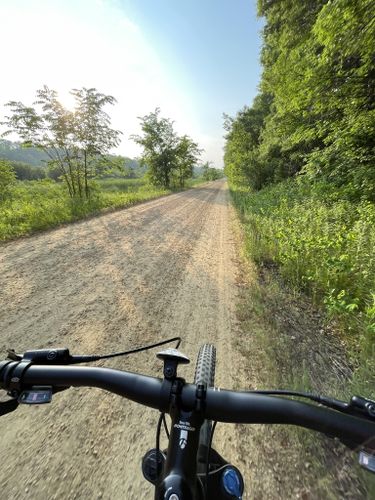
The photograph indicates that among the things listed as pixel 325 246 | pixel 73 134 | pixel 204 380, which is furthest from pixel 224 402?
pixel 73 134

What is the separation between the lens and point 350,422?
27.5 inches

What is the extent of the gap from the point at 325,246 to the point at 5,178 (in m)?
14.0

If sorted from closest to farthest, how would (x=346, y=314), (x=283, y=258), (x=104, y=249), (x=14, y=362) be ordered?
1. (x=14, y=362)
2. (x=346, y=314)
3. (x=283, y=258)
4. (x=104, y=249)

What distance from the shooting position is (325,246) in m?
3.79

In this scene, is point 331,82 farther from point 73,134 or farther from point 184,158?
point 184,158

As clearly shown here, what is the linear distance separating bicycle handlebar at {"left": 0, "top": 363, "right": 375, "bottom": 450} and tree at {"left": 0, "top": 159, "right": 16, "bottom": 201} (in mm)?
13566

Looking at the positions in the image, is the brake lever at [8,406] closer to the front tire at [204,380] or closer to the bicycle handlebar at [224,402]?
the bicycle handlebar at [224,402]

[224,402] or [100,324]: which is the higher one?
[224,402]

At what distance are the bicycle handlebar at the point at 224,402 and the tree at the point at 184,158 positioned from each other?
29.4 metres

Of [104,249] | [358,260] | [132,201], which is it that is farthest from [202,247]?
[132,201]

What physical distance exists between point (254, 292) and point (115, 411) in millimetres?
2672

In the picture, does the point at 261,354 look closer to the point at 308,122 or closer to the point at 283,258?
the point at 283,258

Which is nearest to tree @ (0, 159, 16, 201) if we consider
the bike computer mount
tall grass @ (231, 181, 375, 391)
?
tall grass @ (231, 181, 375, 391)

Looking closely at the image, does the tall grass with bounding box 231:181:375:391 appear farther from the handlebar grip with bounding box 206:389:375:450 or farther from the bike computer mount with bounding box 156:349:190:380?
the bike computer mount with bounding box 156:349:190:380
